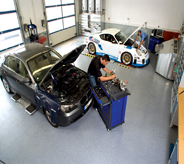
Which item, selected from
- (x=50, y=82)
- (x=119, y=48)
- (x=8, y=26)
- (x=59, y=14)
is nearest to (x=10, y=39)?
(x=8, y=26)

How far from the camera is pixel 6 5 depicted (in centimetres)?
594

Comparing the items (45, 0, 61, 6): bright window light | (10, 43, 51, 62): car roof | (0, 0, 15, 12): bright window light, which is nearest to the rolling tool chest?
(10, 43, 51, 62): car roof

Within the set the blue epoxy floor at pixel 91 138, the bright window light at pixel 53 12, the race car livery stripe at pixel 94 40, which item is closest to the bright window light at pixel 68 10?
the bright window light at pixel 53 12

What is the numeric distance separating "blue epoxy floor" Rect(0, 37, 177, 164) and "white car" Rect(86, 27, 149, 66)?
7.17 ft

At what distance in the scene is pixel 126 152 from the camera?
296cm

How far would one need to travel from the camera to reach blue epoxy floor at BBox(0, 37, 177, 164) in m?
2.88

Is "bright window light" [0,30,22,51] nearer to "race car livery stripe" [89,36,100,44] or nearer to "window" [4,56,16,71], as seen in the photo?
"window" [4,56,16,71]

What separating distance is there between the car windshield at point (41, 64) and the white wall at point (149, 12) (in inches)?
244

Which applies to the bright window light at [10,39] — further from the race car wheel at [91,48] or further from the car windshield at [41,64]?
the car windshield at [41,64]

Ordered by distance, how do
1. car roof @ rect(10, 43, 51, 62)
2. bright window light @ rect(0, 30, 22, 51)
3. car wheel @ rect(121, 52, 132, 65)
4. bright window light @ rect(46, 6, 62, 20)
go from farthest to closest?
bright window light @ rect(46, 6, 62, 20) → bright window light @ rect(0, 30, 22, 51) → car wheel @ rect(121, 52, 132, 65) → car roof @ rect(10, 43, 51, 62)

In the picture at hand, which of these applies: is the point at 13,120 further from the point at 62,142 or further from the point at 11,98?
the point at 62,142

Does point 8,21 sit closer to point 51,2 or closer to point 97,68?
point 51,2

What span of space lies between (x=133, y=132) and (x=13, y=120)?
312cm

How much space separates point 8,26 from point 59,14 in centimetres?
328
